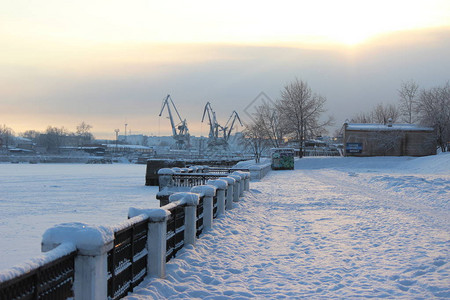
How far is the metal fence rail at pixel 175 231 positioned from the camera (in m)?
8.09

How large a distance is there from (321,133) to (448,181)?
49.4 metres

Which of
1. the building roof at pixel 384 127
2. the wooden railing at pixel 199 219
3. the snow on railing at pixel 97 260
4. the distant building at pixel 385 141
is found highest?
Answer: the building roof at pixel 384 127

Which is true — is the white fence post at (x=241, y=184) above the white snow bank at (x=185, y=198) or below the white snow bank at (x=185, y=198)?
below

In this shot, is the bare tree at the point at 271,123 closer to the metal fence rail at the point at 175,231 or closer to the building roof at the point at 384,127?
the building roof at the point at 384,127

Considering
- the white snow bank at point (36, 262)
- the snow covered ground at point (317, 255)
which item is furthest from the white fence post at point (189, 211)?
the white snow bank at point (36, 262)

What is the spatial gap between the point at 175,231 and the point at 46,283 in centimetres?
457

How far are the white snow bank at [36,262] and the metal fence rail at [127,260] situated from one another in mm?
1083

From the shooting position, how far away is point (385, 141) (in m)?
60.7

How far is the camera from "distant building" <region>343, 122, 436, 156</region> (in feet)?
200

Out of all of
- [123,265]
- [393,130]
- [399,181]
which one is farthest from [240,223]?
[393,130]

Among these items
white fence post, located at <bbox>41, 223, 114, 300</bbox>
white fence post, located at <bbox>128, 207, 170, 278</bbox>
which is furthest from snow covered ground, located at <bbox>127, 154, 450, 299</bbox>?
white fence post, located at <bbox>41, 223, 114, 300</bbox>

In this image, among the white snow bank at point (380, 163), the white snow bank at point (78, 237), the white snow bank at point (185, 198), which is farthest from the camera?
the white snow bank at point (380, 163)

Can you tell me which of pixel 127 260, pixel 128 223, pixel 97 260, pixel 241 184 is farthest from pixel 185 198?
pixel 241 184

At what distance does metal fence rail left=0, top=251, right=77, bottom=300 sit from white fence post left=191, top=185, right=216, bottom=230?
6.69 m
